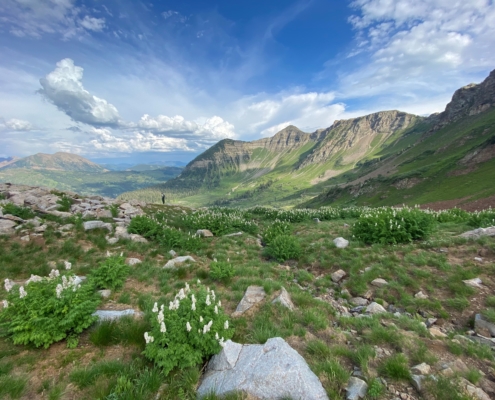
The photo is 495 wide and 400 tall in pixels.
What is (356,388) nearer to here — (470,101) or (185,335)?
(185,335)

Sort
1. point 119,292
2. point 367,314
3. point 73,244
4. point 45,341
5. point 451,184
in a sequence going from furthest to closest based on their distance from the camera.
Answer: point 451,184 → point 73,244 → point 119,292 → point 367,314 → point 45,341

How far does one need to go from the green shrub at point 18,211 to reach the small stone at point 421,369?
1928cm

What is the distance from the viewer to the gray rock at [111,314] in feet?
20.1

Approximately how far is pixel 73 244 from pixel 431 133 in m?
238

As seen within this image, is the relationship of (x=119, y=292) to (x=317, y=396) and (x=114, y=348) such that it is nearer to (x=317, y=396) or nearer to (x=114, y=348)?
(x=114, y=348)

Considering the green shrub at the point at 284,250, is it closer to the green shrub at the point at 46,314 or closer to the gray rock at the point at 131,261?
the gray rock at the point at 131,261

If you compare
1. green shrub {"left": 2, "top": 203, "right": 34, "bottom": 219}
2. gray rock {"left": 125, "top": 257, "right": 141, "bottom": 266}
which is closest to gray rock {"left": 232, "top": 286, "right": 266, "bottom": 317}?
gray rock {"left": 125, "top": 257, "right": 141, "bottom": 266}

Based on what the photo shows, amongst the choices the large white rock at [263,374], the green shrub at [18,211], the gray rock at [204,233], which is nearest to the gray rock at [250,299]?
the large white rock at [263,374]

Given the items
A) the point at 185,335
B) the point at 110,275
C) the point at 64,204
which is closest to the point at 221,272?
the point at 110,275

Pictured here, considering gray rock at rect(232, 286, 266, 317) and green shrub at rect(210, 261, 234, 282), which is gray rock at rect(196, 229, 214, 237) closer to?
green shrub at rect(210, 261, 234, 282)

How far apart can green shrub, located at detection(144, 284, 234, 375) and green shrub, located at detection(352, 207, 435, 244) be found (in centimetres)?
1029

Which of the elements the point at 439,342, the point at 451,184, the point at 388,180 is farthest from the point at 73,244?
the point at 388,180

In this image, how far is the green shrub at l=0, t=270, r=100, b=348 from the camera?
5.23 meters

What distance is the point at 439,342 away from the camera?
18.0 ft
